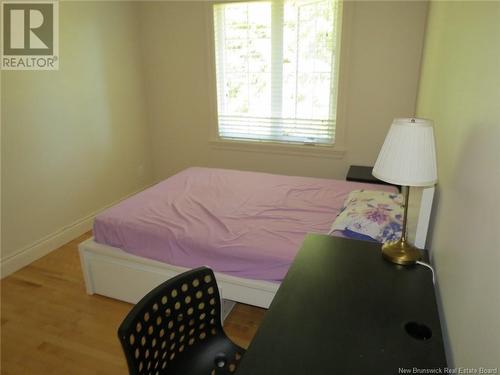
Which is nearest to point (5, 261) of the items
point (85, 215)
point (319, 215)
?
point (85, 215)

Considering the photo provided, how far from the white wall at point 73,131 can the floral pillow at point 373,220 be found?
241cm

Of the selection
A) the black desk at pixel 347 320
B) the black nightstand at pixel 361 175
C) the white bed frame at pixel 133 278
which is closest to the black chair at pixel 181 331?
the black desk at pixel 347 320

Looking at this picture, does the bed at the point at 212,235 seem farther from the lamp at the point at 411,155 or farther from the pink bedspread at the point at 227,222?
the lamp at the point at 411,155

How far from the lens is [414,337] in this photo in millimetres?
970

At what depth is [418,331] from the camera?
997 mm

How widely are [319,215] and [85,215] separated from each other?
2.34 meters

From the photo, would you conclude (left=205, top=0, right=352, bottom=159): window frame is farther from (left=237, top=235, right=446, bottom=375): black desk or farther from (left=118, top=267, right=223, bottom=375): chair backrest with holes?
(left=118, top=267, right=223, bottom=375): chair backrest with holes

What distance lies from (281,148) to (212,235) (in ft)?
6.45

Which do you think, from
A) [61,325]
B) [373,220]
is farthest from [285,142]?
[61,325]

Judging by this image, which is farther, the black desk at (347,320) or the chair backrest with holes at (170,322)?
the chair backrest with holes at (170,322)

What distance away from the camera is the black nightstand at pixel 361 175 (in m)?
3.10

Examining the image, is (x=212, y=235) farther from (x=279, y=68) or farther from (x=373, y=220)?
(x=279, y=68)

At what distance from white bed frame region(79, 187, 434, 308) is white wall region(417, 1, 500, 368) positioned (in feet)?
1.71

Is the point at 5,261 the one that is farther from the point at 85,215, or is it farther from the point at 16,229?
the point at 85,215
